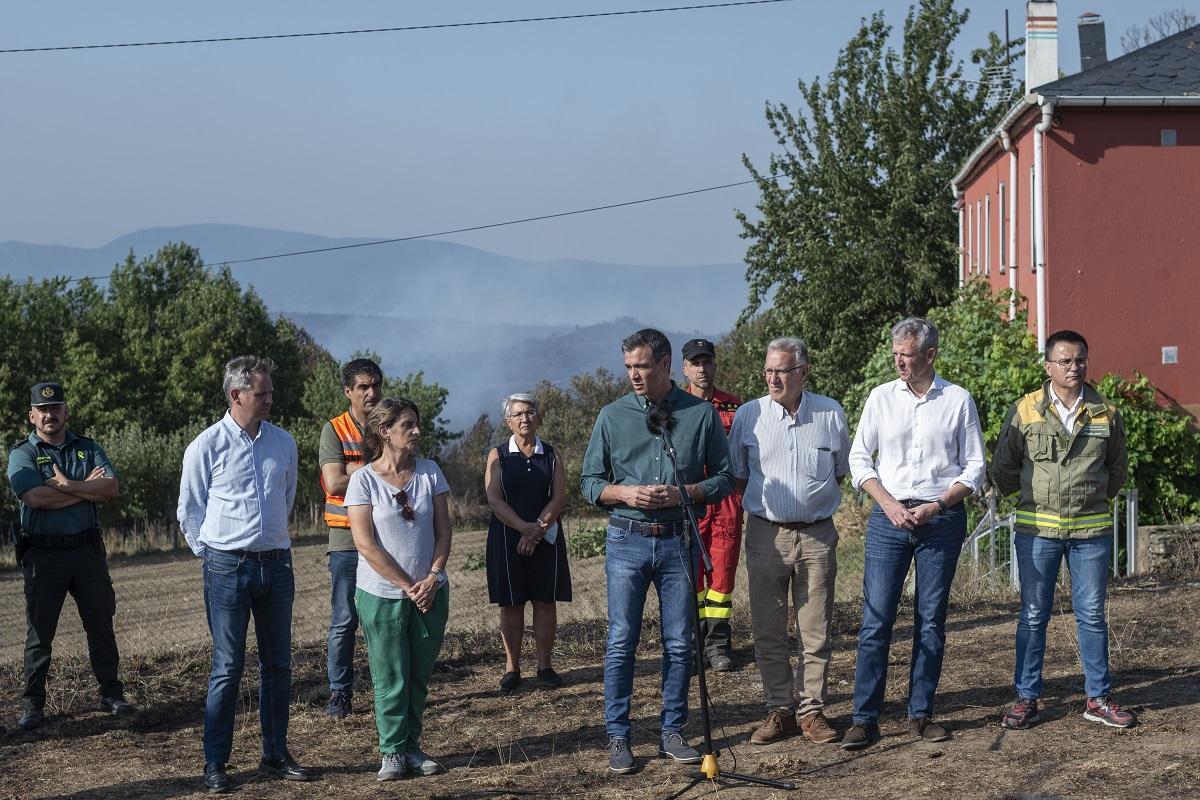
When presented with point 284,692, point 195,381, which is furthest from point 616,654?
point 195,381

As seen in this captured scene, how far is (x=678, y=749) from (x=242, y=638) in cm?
218

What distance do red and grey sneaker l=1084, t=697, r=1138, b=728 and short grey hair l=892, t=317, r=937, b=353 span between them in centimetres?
204

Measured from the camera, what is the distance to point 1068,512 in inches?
271

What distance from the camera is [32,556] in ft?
26.0

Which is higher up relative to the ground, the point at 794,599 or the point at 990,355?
the point at 990,355

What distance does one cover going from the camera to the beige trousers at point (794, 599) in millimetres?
6887

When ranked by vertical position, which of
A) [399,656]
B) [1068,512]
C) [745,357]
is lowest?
[399,656]

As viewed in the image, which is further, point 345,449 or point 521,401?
point 521,401

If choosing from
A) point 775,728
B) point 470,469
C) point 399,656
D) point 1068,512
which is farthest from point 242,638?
point 470,469

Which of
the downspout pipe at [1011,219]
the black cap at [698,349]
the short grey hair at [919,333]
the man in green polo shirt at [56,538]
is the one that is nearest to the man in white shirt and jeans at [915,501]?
the short grey hair at [919,333]

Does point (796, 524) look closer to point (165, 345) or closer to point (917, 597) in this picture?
point (917, 597)

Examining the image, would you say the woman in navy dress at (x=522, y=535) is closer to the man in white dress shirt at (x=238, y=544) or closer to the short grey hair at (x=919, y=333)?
the man in white dress shirt at (x=238, y=544)

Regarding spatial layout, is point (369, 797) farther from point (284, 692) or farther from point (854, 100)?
point (854, 100)

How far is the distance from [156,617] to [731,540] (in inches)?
513
